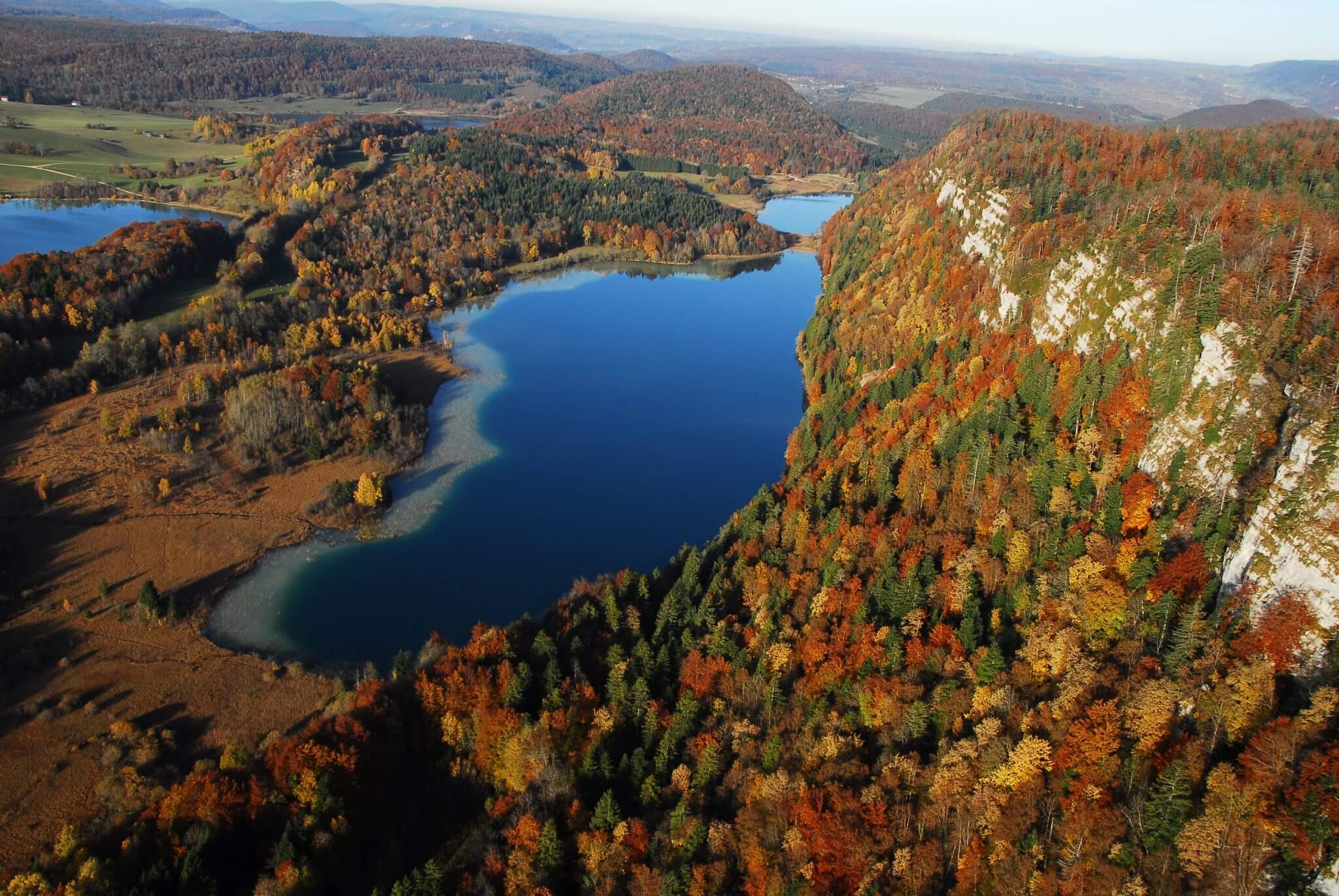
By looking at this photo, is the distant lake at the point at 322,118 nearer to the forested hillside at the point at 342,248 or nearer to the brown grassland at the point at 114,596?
the forested hillside at the point at 342,248

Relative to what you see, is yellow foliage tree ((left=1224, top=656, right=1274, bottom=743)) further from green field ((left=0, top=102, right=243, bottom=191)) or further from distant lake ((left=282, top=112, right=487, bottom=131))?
distant lake ((left=282, top=112, right=487, bottom=131))

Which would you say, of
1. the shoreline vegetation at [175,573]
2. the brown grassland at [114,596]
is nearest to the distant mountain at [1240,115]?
the shoreline vegetation at [175,573]

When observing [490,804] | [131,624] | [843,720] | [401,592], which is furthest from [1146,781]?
[131,624]

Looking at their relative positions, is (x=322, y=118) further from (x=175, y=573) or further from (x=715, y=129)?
(x=175, y=573)

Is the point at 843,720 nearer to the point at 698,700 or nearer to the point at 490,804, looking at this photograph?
the point at 698,700

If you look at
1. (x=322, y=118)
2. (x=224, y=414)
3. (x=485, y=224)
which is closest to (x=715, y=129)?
(x=322, y=118)
